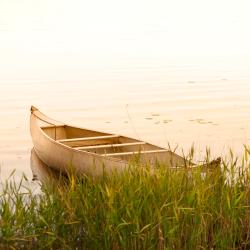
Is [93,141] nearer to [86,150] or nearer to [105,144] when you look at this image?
[105,144]

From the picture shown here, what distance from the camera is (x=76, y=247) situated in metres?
8.99

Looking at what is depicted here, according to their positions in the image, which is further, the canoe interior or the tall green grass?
the canoe interior

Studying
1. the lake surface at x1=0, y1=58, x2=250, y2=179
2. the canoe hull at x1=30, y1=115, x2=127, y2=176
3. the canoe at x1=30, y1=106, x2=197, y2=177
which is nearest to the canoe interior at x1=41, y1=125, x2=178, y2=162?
the canoe at x1=30, y1=106, x2=197, y2=177

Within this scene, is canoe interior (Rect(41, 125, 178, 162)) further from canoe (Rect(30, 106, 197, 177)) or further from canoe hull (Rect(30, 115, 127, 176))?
canoe hull (Rect(30, 115, 127, 176))

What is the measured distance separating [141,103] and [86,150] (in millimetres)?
10314

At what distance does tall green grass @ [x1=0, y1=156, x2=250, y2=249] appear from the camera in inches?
334

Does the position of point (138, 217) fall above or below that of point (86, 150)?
above

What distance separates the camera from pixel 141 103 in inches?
990

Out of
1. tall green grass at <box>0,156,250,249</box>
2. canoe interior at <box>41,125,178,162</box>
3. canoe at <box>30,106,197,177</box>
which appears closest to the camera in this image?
tall green grass at <box>0,156,250,249</box>

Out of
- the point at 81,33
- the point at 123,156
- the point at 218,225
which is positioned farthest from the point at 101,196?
the point at 81,33

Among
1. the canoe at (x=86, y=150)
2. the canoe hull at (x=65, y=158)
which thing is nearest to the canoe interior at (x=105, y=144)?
the canoe at (x=86, y=150)

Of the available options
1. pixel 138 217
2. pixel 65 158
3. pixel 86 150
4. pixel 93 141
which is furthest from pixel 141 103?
pixel 138 217

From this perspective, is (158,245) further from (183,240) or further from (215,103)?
(215,103)

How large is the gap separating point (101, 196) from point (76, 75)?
24.0 m
